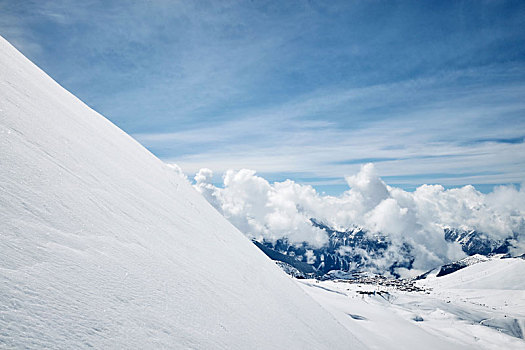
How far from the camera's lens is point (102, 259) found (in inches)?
169

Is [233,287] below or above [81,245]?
below

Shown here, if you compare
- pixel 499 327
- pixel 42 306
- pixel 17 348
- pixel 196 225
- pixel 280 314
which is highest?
pixel 196 225

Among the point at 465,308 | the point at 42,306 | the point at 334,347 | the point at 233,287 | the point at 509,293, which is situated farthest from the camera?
the point at 509,293

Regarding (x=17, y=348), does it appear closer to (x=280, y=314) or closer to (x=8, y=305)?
(x=8, y=305)

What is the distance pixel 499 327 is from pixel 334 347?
15588 cm

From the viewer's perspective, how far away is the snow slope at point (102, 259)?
10.1 ft

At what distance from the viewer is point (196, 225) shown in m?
9.05

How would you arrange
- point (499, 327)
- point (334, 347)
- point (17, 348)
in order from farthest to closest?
point (499, 327), point (334, 347), point (17, 348)

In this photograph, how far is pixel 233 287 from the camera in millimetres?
7043

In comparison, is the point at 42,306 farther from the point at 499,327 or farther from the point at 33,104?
the point at 499,327

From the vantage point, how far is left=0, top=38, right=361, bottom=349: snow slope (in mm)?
3072

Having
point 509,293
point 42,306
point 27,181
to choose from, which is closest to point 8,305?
point 42,306

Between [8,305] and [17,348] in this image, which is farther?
[8,305]

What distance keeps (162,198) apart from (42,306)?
603 centimetres
